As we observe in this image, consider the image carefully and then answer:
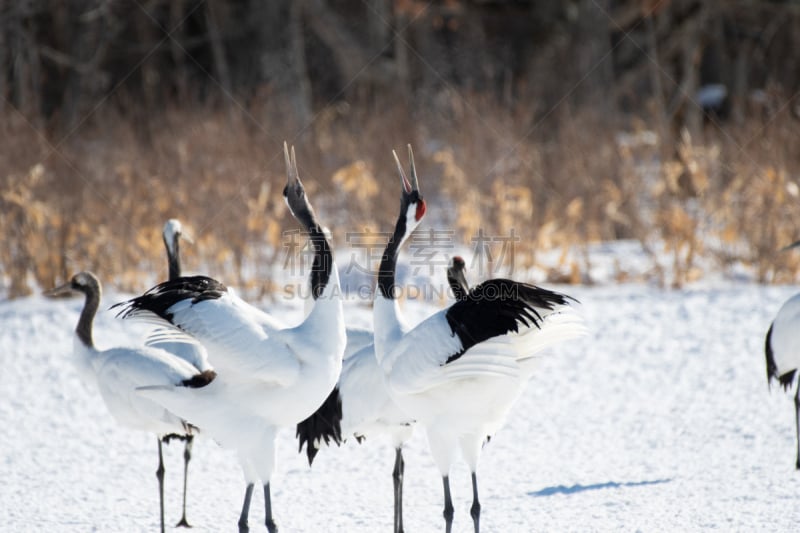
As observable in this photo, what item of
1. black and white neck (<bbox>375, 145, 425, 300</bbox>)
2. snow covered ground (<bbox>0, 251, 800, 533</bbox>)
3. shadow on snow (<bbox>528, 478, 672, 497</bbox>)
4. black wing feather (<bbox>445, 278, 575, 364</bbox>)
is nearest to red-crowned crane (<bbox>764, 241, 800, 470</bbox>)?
snow covered ground (<bbox>0, 251, 800, 533</bbox>)

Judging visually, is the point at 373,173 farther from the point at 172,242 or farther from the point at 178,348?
the point at 178,348

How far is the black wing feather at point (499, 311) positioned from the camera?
4.12m

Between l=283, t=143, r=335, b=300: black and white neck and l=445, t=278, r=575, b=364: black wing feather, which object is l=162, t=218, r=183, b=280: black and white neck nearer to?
l=283, t=143, r=335, b=300: black and white neck

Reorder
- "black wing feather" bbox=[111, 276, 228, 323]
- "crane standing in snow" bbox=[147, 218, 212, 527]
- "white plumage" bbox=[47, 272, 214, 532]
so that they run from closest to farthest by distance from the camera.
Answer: "black wing feather" bbox=[111, 276, 228, 323] → "white plumage" bbox=[47, 272, 214, 532] → "crane standing in snow" bbox=[147, 218, 212, 527]

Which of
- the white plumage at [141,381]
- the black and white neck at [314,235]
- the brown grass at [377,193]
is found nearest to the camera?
the black and white neck at [314,235]

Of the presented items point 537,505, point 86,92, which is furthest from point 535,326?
point 86,92

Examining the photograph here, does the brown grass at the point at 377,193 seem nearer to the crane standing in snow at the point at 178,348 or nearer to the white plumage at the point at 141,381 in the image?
the crane standing in snow at the point at 178,348

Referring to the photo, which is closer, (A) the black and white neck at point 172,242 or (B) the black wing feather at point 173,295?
(B) the black wing feather at point 173,295

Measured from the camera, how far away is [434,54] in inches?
796

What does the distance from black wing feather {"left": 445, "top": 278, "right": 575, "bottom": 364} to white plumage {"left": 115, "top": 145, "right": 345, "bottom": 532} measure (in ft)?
1.75

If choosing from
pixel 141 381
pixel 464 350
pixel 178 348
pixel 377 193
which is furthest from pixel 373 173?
pixel 464 350

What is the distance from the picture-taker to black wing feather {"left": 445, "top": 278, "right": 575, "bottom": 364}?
13.5ft

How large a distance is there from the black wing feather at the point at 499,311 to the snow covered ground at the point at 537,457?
46.5 inches

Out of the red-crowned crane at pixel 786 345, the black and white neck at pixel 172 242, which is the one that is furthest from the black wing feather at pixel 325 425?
the red-crowned crane at pixel 786 345
